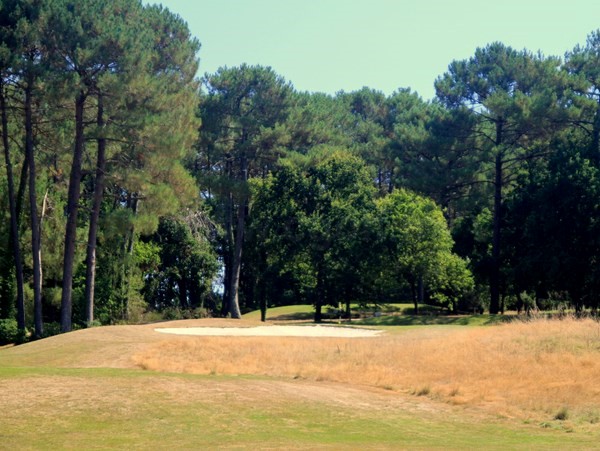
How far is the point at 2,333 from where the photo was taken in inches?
1852

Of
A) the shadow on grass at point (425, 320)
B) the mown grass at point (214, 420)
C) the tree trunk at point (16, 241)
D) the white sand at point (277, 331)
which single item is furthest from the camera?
the shadow on grass at point (425, 320)

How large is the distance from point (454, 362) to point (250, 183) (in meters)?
39.1

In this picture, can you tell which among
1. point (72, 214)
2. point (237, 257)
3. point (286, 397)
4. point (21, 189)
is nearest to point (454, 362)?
point (286, 397)

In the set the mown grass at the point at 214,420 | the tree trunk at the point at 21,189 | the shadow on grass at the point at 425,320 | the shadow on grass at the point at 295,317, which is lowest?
the mown grass at the point at 214,420

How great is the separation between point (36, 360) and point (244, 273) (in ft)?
173

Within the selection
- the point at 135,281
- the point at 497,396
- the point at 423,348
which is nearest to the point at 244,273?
the point at 135,281

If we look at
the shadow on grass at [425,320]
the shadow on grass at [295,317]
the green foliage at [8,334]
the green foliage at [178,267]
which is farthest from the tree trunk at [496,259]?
the green foliage at [8,334]

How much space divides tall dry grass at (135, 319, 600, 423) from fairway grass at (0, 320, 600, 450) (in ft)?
0.23

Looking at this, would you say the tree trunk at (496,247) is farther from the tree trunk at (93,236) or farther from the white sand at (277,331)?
the tree trunk at (93,236)

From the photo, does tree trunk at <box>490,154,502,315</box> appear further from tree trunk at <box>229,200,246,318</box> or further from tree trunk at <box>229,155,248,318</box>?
tree trunk at <box>229,200,246,318</box>

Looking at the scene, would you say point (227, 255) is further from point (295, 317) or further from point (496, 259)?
point (496, 259)

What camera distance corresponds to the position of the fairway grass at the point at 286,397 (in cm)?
1756

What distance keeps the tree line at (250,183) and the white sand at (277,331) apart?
1082cm

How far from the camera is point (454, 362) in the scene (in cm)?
2841
